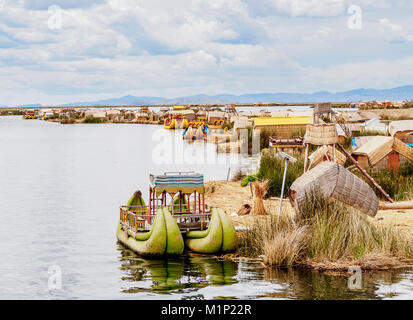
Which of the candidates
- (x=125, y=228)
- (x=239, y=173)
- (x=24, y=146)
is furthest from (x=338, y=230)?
(x=24, y=146)

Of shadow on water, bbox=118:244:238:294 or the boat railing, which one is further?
the boat railing

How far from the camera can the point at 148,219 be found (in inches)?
733

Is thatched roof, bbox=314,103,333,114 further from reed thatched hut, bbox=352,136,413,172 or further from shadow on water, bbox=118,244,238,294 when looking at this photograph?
shadow on water, bbox=118,244,238,294

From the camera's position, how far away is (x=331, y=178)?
1830cm

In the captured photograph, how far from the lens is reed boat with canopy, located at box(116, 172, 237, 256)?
17.0 metres

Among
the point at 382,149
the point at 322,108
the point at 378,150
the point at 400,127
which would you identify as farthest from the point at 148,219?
the point at 400,127

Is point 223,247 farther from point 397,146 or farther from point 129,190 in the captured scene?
point 129,190

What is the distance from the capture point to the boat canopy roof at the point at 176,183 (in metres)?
17.9

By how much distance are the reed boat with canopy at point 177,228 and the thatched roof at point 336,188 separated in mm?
2170

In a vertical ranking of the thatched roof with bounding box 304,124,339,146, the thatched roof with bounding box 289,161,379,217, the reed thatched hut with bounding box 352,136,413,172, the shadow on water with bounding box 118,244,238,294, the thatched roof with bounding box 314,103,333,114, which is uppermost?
the thatched roof with bounding box 314,103,333,114

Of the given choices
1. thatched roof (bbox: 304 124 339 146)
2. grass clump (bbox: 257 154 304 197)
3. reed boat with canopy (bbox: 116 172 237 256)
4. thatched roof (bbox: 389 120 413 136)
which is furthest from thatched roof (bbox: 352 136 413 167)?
reed boat with canopy (bbox: 116 172 237 256)

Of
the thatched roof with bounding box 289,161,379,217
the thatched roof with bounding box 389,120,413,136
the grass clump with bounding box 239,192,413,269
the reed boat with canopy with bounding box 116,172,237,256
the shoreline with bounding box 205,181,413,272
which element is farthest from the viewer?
the thatched roof with bounding box 389,120,413,136

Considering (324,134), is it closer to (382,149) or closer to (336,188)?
(382,149)

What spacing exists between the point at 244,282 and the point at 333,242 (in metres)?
2.27
